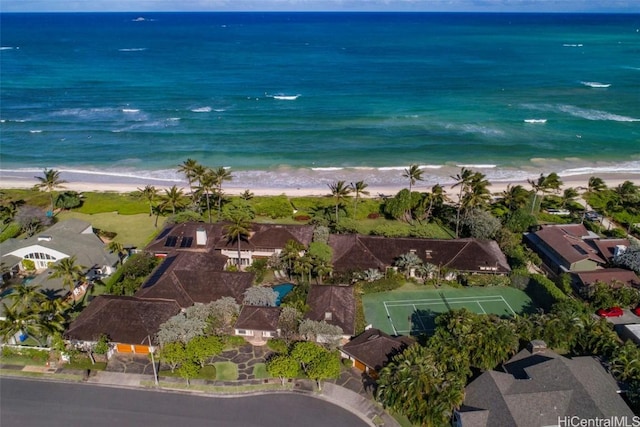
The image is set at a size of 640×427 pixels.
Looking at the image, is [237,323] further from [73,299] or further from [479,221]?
[479,221]

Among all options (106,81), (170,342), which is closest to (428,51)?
(106,81)

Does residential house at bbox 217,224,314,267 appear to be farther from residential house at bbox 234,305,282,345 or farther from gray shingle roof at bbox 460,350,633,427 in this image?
gray shingle roof at bbox 460,350,633,427

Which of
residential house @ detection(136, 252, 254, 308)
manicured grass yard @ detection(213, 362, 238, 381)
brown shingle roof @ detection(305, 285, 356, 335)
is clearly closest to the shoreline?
residential house @ detection(136, 252, 254, 308)

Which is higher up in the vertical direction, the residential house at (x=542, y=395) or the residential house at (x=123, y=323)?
the residential house at (x=123, y=323)

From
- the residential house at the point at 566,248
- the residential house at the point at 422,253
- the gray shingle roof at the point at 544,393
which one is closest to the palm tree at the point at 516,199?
the residential house at the point at 566,248

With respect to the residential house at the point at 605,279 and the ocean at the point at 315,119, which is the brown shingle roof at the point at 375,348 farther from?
the ocean at the point at 315,119
